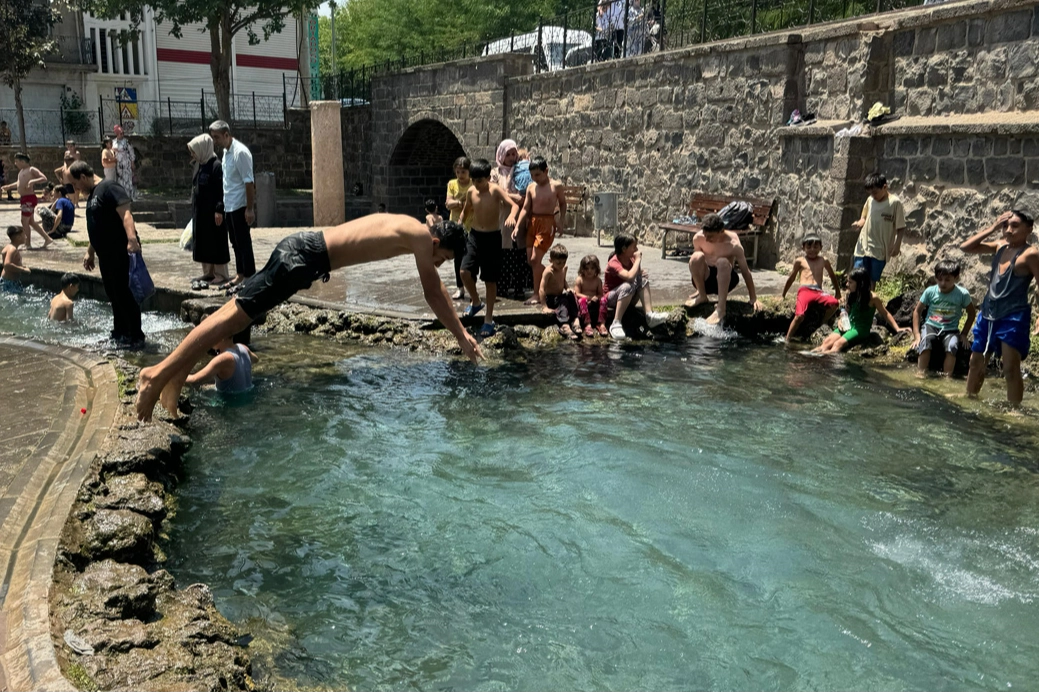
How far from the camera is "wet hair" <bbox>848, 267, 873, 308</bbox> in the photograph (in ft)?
27.9

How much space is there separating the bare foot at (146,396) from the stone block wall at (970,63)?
8.12 m

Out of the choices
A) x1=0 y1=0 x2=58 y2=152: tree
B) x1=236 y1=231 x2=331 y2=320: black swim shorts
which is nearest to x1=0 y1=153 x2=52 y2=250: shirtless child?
x1=236 y1=231 x2=331 y2=320: black swim shorts

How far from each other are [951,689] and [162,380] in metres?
4.52

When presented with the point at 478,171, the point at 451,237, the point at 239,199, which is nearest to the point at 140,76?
the point at 239,199

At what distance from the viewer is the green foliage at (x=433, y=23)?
33.2 metres

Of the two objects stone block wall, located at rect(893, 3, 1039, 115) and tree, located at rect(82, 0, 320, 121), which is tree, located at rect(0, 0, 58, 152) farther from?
stone block wall, located at rect(893, 3, 1039, 115)

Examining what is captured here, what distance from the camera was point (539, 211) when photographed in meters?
9.33

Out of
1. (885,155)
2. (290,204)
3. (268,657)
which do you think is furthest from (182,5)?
(268,657)

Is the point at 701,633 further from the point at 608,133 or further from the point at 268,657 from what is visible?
the point at 608,133

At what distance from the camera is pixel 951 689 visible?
374 cm

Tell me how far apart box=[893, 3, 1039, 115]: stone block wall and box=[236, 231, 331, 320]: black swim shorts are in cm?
695

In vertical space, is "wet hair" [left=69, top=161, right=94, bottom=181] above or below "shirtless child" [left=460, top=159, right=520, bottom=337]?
above

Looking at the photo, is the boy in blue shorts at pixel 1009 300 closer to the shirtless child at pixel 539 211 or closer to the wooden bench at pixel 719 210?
the shirtless child at pixel 539 211

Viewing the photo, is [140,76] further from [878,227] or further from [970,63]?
[878,227]
